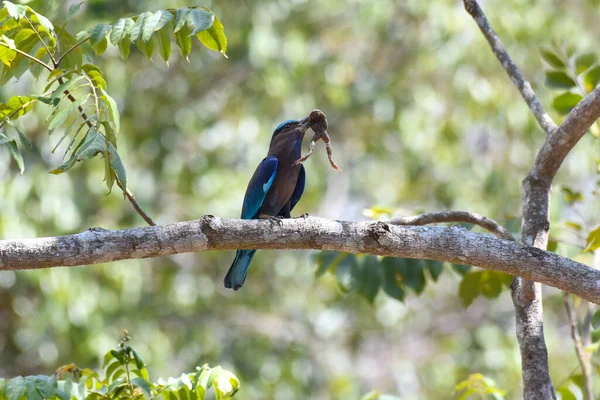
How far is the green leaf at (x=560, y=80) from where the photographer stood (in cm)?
468

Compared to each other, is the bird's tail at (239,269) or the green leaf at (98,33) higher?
the green leaf at (98,33)

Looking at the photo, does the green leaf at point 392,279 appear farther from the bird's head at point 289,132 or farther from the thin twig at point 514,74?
the thin twig at point 514,74

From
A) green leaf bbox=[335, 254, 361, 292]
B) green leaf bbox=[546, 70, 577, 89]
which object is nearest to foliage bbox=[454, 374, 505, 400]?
green leaf bbox=[335, 254, 361, 292]

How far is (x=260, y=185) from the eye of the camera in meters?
5.40

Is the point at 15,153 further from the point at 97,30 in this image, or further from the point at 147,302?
the point at 147,302

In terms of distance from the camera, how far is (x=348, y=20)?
12055 mm

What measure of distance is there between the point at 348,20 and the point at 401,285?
7.85 metres

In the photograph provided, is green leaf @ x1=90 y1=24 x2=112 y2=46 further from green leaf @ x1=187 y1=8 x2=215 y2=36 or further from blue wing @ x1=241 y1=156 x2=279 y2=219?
blue wing @ x1=241 y1=156 x2=279 y2=219

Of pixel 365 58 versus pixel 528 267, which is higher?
pixel 365 58

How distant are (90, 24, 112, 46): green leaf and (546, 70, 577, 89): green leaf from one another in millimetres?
2670

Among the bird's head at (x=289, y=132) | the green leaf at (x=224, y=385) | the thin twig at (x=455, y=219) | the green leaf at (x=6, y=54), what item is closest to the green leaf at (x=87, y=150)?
the green leaf at (x=6, y=54)

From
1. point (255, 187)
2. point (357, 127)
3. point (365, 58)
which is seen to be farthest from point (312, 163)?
point (255, 187)

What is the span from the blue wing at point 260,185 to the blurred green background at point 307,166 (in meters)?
3.14

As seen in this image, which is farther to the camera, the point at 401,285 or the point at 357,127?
the point at 357,127
